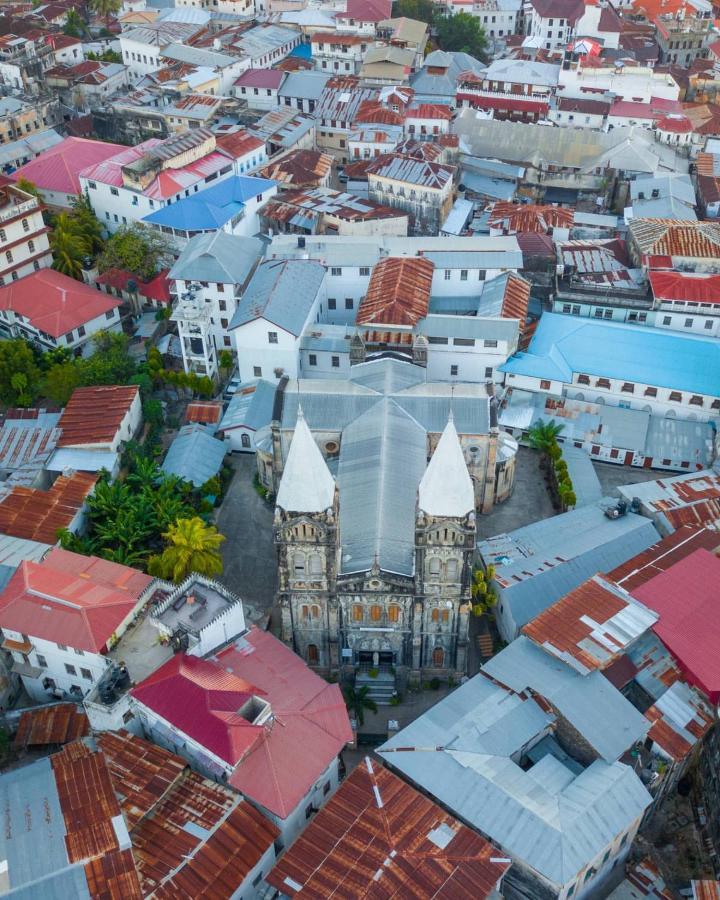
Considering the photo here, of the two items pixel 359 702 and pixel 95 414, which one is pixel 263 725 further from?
pixel 95 414

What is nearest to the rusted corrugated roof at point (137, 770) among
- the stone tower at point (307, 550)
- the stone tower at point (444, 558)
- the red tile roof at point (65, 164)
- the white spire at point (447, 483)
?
the stone tower at point (307, 550)

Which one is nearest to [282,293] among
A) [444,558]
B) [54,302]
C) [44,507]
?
[54,302]

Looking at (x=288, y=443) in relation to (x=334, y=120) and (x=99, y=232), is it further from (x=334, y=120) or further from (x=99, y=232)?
(x=334, y=120)

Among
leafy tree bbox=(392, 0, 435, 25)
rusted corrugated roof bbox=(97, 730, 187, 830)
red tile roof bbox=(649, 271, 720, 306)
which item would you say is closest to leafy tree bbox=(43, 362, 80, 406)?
rusted corrugated roof bbox=(97, 730, 187, 830)

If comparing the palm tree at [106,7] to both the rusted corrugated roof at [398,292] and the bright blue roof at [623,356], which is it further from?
the bright blue roof at [623,356]

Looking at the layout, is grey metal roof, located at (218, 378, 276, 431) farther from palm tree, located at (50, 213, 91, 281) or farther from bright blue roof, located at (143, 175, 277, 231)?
palm tree, located at (50, 213, 91, 281)

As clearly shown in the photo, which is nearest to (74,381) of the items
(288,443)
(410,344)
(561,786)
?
(288,443)
